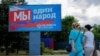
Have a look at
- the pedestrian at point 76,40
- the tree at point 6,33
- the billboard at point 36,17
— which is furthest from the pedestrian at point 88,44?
the tree at point 6,33

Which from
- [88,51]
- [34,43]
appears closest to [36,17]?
[34,43]

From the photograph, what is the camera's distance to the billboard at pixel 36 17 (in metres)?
26.8

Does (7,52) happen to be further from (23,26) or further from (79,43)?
(79,43)

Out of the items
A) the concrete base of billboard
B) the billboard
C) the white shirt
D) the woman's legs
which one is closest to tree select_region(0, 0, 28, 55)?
the billboard

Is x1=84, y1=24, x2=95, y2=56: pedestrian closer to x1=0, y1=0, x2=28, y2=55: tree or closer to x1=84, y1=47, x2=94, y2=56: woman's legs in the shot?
x1=84, y1=47, x2=94, y2=56: woman's legs

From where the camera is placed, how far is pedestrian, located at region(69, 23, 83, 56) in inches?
363

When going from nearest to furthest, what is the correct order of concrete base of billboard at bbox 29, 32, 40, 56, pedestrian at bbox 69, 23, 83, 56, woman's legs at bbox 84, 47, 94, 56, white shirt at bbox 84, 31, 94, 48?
pedestrian at bbox 69, 23, 83, 56
woman's legs at bbox 84, 47, 94, 56
white shirt at bbox 84, 31, 94, 48
concrete base of billboard at bbox 29, 32, 40, 56

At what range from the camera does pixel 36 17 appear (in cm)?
2688

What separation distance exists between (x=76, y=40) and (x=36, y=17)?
17.6 metres

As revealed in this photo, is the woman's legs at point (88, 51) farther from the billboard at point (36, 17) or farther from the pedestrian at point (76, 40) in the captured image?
the billboard at point (36, 17)

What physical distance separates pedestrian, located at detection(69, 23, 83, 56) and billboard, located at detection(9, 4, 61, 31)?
674 inches

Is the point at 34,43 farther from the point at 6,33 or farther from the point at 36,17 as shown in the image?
the point at 6,33

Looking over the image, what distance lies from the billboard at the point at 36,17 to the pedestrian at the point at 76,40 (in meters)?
17.1

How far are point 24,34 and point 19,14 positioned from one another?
13125 mm
